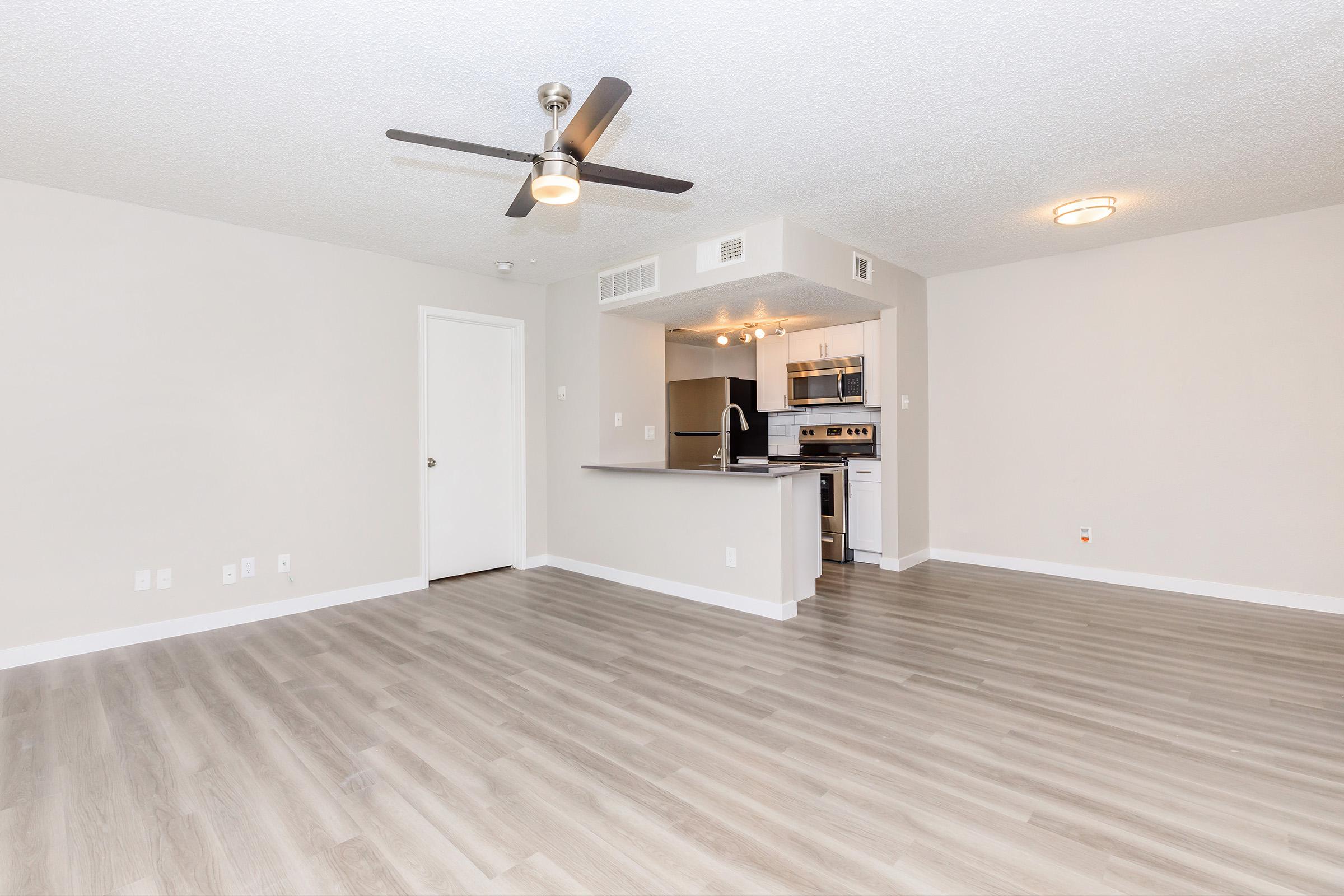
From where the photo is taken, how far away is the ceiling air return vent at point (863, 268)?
4.61m

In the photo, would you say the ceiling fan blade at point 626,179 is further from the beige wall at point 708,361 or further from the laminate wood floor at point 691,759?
the beige wall at point 708,361

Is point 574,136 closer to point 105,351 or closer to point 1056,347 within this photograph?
point 105,351

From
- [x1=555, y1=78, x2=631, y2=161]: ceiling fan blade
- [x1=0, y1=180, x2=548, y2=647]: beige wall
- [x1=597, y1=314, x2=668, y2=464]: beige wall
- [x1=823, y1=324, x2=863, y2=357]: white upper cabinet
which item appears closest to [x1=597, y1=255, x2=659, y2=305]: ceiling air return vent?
[x1=597, y1=314, x2=668, y2=464]: beige wall

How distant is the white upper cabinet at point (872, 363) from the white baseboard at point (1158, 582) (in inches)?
60.2

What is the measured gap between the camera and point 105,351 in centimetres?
354

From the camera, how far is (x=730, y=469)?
14.9 feet

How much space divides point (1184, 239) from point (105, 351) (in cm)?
695

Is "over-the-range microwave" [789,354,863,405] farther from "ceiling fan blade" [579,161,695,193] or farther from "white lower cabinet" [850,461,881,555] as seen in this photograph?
"ceiling fan blade" [579,161,695,193]

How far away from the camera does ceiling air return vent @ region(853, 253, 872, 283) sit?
461cm

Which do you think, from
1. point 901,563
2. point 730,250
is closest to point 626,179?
point 730,250

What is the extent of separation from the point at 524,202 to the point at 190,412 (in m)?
2.75

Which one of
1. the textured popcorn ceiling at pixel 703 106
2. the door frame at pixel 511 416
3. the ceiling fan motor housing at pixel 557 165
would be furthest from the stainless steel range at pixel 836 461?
the ceiling fan motor housing at pixel 557 165

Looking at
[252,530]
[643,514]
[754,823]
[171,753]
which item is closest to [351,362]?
[252,530]

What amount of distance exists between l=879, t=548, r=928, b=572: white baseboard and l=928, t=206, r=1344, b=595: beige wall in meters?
0.37
